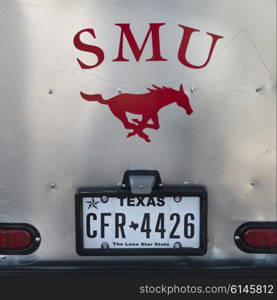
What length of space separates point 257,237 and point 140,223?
51 cm

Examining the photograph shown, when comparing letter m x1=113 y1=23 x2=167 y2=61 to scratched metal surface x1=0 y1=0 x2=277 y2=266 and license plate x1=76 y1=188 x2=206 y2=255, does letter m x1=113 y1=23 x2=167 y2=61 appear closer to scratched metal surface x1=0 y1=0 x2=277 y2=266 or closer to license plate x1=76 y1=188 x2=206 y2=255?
scratched metal surface x1=0 y1=0 x2=277 y2=266

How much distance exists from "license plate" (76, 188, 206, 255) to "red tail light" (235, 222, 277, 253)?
17cm

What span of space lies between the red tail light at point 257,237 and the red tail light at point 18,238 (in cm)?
89

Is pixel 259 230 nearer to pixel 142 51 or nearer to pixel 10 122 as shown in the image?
pixel 142 51

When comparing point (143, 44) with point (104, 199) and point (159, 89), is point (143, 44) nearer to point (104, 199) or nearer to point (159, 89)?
point (159, 89)

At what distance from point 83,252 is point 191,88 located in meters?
0.84

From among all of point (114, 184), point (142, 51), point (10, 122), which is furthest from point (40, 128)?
point (142, 51)

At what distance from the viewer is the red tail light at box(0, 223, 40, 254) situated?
2.23 m

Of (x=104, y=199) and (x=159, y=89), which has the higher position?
(x=159, y=89)

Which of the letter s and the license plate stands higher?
the letter s

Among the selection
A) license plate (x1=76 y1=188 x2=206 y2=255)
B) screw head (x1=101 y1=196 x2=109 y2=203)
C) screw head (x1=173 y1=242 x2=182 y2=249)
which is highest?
screw head (x1=101 y1=196 x2=109 y2=203)

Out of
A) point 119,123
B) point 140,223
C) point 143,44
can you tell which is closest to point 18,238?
point 140,223

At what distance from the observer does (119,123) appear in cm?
211

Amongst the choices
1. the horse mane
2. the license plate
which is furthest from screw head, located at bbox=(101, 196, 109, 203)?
the horse mane
